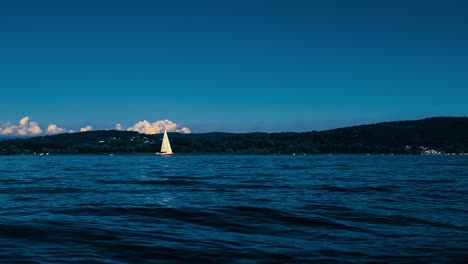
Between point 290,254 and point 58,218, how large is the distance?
9.05 meters

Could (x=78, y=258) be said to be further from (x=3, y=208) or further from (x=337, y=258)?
(x=3, y=208)

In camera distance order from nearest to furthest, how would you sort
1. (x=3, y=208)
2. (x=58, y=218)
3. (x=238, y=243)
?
(x=238, y=243) → (x=58, y=218) → (x=3, y=208)

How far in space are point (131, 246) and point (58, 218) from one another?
5.55 m

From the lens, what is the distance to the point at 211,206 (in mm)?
18578

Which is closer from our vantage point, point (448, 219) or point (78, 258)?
point (78, 258)

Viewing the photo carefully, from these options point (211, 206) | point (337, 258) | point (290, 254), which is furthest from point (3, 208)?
point (337, 258)

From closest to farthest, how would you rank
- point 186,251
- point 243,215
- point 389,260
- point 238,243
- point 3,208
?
point 389,260 → point 186,251 → point 238,243 → point 243,215 → point 3,208

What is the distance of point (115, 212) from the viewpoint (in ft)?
54.6

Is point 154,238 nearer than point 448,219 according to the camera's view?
Yes

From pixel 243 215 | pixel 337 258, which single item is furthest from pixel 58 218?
pixel 337 258

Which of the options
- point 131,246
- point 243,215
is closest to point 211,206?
point 243,215

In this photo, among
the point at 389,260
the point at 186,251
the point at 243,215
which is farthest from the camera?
the point at 243,215

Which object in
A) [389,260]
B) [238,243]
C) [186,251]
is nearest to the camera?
[389,260]

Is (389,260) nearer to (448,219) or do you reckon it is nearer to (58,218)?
(448,219)
